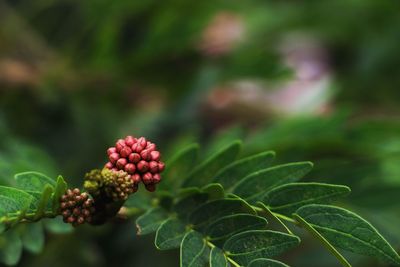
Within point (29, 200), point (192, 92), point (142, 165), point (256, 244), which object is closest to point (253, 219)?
point (256, 244)

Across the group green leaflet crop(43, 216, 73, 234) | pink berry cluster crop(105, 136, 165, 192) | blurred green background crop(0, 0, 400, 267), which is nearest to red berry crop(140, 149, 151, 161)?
pink berry cluster crop(105, 136, 165, 192)

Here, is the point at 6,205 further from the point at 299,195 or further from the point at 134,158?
the point at 299,195

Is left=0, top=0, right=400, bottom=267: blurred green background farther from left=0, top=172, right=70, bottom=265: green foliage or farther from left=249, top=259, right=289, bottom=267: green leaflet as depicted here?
left=249, top=259, right=289, bottom=267: green leaflet

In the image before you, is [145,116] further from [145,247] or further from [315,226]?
[315,226]

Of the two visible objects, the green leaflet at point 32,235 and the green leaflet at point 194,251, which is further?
the green leaflet at point 32,235

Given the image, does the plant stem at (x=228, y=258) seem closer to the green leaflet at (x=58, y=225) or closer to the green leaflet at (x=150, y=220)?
the green leaflet at (x=150, y=220)

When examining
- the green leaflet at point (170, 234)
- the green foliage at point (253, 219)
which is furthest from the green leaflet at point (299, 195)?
the green leaflet at point (170, 234)
